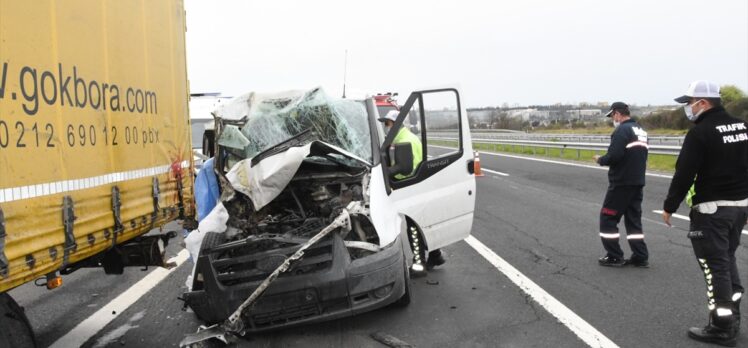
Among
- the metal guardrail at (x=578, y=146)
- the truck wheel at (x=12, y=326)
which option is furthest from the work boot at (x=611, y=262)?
the truck wheel at (x=12, y=326)

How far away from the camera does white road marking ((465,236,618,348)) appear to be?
14.3 feet

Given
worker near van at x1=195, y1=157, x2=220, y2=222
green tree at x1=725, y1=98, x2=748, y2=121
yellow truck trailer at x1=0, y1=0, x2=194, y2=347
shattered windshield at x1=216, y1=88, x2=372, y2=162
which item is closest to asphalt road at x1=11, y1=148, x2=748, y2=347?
worker near van at x1=195, y1=157, x2=220, y2=222

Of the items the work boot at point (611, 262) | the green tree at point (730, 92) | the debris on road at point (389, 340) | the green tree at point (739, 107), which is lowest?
the debris on road at point (389, 340)

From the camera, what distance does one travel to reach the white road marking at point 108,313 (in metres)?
4.73

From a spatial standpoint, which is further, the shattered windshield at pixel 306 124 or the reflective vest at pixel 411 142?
the reflective vest at pixel 411 142

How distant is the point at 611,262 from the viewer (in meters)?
6.60

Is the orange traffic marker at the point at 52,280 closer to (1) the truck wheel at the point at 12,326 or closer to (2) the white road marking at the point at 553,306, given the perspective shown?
(1) the truck wheel at the point at 12,326

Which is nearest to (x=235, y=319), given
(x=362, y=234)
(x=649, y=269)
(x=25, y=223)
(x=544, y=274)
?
(x=362, y=234)

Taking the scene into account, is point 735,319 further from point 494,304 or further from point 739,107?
point 739,107

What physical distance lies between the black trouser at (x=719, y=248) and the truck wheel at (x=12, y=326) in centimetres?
469

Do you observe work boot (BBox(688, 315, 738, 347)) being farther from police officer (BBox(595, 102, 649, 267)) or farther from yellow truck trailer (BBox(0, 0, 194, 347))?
yellow truck trailer (BBox(0, 0, 194, 347))

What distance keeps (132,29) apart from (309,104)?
71.0 inches

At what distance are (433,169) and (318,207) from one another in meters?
1.44

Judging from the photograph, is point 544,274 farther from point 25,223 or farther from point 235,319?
point 25,223
